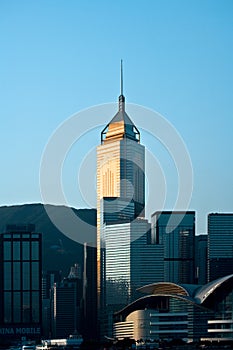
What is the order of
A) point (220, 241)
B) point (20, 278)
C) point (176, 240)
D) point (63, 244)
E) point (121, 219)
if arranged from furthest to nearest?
point (63, 244) → point (176, 240) → point (220, 241) → point (121, 219) → point (20, 278)

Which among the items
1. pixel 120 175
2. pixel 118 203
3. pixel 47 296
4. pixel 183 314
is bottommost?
pixel 183 314

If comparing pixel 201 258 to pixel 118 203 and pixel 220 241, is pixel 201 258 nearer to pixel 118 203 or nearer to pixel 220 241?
pixel 220 241

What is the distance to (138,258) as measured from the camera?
137000mm

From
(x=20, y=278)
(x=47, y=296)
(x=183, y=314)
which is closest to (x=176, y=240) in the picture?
(x=47, y=296)

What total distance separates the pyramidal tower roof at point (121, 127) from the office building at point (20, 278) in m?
22.7

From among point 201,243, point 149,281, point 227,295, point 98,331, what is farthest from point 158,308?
point 201,243

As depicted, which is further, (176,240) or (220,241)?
(176,240)

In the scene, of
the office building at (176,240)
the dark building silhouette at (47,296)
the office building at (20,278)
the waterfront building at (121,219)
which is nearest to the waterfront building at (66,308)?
the dark building silhouette at (47,296)

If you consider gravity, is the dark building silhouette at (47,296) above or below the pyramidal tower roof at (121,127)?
below

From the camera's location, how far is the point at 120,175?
143m

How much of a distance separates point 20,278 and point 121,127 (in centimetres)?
2734

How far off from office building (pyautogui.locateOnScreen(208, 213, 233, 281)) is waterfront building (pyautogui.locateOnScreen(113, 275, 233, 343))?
108 feet

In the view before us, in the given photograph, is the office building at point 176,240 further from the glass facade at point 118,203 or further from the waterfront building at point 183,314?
the waterfront building at point 183,314

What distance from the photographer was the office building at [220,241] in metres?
141
